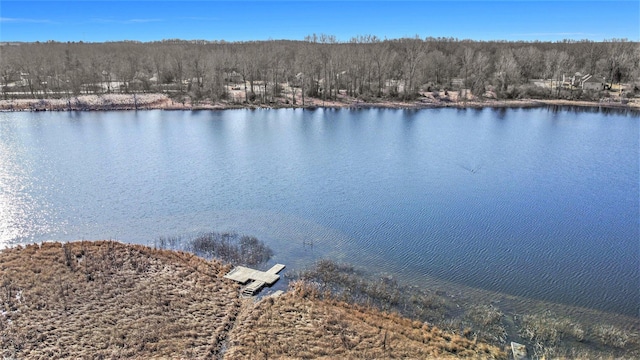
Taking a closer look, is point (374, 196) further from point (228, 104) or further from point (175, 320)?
point (228, 104)

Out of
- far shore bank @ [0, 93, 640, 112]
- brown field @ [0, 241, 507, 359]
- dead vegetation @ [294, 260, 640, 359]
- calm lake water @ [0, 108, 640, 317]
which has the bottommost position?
dead vegetation @ [294, 260, 640, 359]

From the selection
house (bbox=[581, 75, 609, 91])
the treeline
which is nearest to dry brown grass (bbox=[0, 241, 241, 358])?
the treeline

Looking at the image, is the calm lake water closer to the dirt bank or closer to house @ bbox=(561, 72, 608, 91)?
the dirt bank

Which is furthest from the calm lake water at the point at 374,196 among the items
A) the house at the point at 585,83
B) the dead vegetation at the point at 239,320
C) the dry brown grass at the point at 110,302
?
the house at the point at 585,83

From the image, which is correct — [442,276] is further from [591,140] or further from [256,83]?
[256,83]

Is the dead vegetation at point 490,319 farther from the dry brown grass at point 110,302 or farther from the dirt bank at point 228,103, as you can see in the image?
the dirt bank at point 228,103

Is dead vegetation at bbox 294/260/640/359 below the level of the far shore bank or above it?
below
